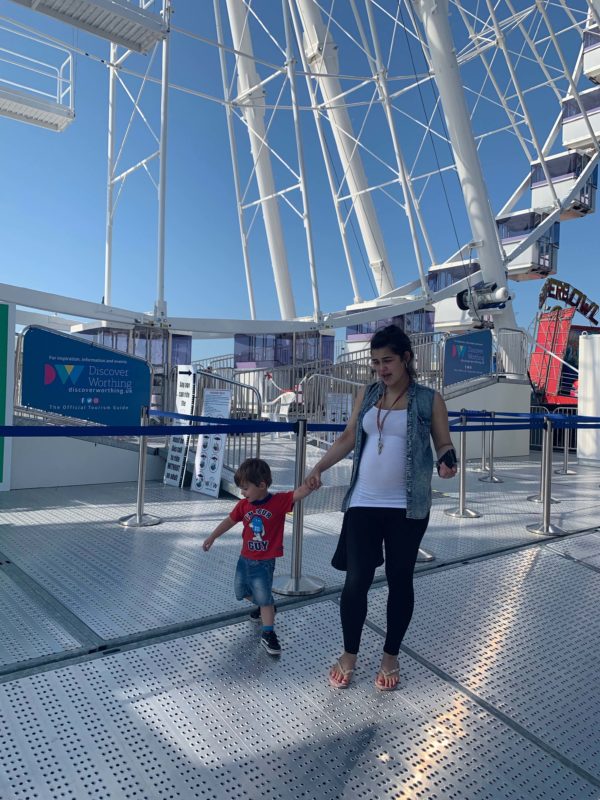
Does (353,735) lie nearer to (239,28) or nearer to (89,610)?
(89,610)

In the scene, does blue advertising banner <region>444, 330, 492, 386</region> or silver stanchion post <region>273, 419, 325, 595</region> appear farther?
blue advertising banner <region>444, 330, 492, 386</region>

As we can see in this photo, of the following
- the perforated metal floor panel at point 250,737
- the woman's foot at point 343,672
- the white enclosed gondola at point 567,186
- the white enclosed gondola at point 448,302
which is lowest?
the perforated metal floor panel at point 250,737

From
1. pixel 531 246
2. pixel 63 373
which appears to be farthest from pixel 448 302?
pixel 63 373

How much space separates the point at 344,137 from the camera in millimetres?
26438

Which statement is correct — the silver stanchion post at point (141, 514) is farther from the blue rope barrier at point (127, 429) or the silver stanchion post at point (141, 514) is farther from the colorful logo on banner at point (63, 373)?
the blue rope barrier at point (127, 429)

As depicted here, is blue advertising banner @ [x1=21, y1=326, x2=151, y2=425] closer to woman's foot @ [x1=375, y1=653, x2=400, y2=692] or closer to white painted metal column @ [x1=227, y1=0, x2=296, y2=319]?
woman's foot @ [x1=375, y1=653, x2=400, y2=692]

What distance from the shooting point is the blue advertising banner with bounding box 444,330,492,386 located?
15.1 m

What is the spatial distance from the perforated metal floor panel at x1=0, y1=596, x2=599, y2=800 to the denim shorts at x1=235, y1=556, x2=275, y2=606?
1.07 feet

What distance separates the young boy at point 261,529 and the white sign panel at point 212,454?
501cm

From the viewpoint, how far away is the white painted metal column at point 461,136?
16.8 metres

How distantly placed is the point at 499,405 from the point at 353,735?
46.5 feet

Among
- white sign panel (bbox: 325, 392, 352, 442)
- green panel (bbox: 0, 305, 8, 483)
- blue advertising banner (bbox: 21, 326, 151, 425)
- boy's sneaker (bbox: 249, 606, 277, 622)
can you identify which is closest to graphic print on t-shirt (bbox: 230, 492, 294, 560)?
boy's sneaker (bbox: 249, 606, 277, 622)

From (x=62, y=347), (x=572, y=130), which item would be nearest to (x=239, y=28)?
(x=572, y=130)

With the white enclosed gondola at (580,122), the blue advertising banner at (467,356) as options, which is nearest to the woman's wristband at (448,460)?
the blue advertising banner at (467,356)
